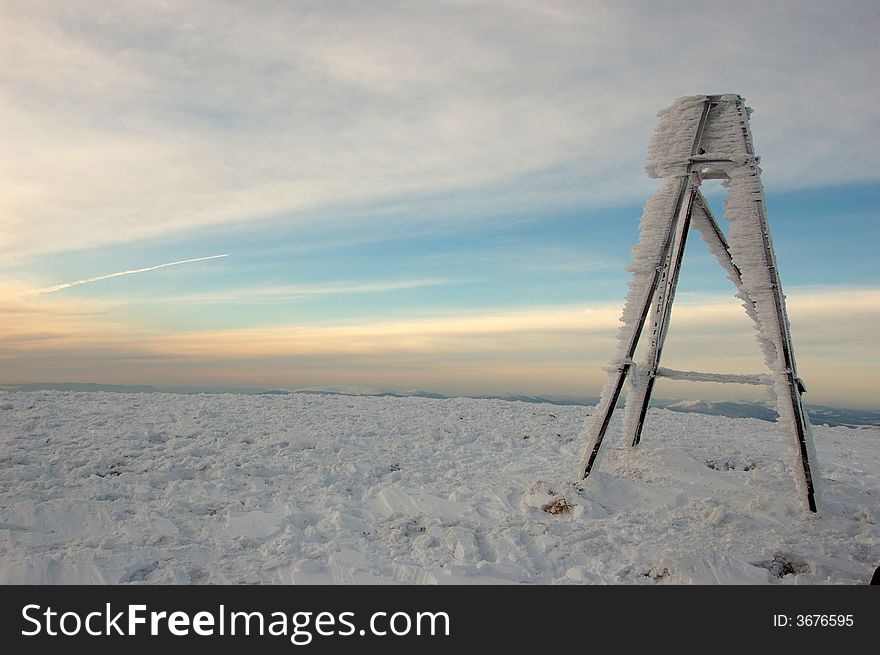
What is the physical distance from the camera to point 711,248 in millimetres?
7453

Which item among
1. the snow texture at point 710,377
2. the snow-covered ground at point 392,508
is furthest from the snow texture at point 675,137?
the snow-covered ground at point 392,508

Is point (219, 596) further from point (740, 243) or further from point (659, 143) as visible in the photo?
point (659, 143)

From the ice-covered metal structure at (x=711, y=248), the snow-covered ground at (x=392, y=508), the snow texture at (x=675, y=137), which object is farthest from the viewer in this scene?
the snow texture at (x=675, y=137)

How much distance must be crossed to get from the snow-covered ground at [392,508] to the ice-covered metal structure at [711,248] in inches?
37.3

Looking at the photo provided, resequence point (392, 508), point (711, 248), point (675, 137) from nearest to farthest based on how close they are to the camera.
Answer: point (392, 508)
point (675, 137)
point (711, 248)

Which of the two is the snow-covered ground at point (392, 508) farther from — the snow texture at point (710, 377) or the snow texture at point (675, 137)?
the snow texture at point (675, 137)

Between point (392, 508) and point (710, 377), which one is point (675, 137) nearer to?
point (710, 377)

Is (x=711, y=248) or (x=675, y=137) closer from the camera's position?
(x=675, y=137)

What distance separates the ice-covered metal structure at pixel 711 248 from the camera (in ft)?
20.9

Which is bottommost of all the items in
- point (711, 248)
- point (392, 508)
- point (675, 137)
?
point (392, 508)

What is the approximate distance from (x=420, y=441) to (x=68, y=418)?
6780mm

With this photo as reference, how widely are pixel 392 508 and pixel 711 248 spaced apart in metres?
5.34

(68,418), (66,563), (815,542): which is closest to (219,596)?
(66,563)

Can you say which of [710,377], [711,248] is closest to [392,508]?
[710,377]
